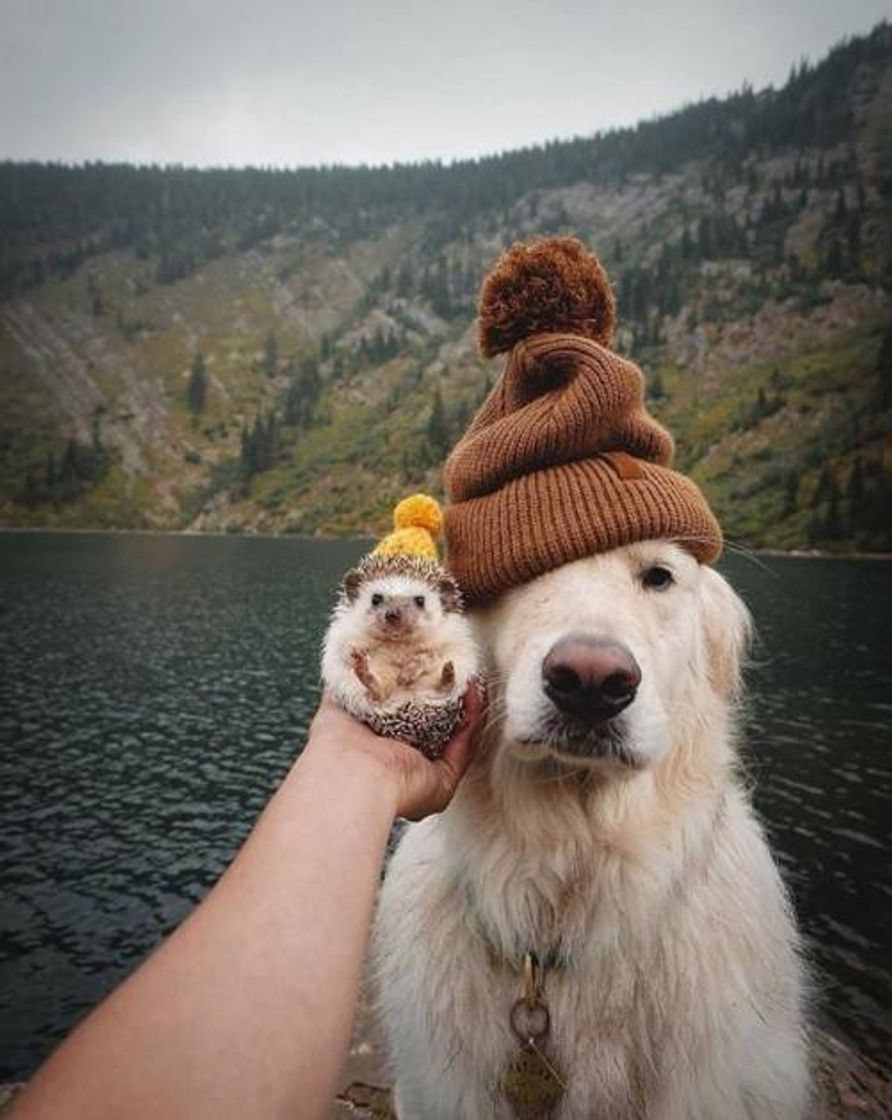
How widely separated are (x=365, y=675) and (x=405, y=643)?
0.32m

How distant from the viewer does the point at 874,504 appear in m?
96.5

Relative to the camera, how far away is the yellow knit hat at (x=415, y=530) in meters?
3.29

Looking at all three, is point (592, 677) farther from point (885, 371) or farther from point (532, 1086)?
point (885, 371)

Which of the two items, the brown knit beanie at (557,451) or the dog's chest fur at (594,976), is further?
the brown knit beanie at (557,451)

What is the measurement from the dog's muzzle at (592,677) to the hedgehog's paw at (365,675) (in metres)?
0.71

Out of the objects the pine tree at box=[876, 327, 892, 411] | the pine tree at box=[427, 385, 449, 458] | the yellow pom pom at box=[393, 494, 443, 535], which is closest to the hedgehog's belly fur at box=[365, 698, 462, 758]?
the yellow pom pom at box=[393, 494, 443, 535]

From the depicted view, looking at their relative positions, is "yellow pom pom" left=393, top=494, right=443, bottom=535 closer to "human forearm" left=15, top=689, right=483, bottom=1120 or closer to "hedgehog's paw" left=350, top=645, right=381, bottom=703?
"hedgehog's paw" left=350, top=645, right=381, bottom=703

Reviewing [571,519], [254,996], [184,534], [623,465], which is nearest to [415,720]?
[571,519]

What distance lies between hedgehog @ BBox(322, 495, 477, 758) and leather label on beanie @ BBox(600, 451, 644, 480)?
901 millimetres

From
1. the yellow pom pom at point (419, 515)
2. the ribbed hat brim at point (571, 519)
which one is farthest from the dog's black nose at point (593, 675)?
the yellow pom pom at point (419, 515)

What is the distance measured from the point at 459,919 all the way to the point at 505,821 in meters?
0.60

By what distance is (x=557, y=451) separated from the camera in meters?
3.42

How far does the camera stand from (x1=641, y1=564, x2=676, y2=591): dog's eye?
11.2ft

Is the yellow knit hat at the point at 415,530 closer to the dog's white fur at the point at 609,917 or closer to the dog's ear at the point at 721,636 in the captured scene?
the dog's white fur at the point at 609,917
